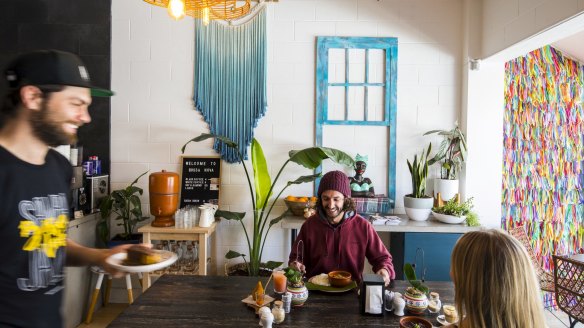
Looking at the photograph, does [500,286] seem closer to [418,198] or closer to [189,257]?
[418,198]

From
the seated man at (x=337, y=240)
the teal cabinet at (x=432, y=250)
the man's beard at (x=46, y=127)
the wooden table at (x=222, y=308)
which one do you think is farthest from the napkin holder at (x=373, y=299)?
the teal cabinet at (x=432, y=250)

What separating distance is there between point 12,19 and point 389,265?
403cm

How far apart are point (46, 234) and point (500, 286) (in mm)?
1386

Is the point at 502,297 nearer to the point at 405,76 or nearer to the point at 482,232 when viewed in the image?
the point at 482,232

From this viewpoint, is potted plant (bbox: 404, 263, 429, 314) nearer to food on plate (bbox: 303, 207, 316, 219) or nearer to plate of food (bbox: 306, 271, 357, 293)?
plate of food (bbox: 306, 271, 357, 293)

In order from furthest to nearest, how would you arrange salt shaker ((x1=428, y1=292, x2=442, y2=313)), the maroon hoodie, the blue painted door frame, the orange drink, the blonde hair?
1. the blue painted door frame
2. the maroon hoodie
3. the orange drink
4. salt shaker ((x1=428, y1=292, x2=442, y2=313))
5. the blonde hair

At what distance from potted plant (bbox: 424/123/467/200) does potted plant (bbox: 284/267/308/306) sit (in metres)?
2.21

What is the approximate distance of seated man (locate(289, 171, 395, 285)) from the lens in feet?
9.37

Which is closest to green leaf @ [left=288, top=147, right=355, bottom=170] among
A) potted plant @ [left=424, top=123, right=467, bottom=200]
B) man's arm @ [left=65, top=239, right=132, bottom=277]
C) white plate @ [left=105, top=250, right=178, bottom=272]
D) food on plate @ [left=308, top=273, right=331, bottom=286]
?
potted plant @ [left=424, top=123, right=467, bottom=200]

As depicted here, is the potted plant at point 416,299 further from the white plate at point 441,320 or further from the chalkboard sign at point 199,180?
the chalkboard sign at point 199,180

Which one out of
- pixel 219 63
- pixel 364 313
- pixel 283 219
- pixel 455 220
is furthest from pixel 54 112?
pixel 455 220

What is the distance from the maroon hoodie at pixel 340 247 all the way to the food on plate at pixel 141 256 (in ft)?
4.52

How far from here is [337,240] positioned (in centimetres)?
288

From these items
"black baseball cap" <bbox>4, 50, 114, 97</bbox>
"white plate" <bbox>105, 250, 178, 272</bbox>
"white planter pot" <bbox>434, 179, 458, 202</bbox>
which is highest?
"black baseball cap" <bbox>4, 50, 114, 97</bbox>
